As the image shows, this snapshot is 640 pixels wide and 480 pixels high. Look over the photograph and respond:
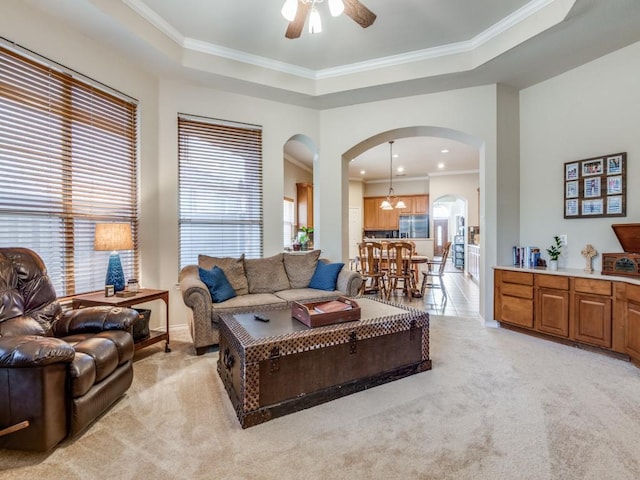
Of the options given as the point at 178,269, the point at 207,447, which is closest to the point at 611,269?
the point at 207,447

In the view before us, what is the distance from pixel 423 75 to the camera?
152 inches

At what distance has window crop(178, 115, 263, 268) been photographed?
4.14 m

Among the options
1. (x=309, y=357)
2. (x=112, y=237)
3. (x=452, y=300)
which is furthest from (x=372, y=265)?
(x=112, y=237)

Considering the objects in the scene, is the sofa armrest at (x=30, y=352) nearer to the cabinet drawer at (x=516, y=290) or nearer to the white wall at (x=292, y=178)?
the cabinet drawer at (x=516, y=290)

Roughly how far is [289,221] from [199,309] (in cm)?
443

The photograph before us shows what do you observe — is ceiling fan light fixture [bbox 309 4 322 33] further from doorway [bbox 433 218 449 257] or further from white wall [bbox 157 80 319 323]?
doorway [bbox 433 218 449 257]

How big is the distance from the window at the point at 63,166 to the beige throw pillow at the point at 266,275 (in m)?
1.29

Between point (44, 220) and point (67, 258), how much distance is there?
0.39m

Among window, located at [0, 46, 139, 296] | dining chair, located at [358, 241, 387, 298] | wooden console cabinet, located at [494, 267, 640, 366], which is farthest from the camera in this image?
dining chair, located at [358, 241, 387, 298]

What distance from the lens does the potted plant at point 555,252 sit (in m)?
3.75

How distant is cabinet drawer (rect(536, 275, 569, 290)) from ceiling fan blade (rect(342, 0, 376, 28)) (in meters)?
3.17

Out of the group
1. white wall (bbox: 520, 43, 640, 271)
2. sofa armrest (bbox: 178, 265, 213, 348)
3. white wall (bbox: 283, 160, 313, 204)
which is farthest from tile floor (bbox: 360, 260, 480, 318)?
sofa armrest (bbox: 178, 265, 213, 348)

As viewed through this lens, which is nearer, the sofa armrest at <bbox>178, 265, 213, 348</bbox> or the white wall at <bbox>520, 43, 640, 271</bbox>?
the sofa armrest at <bbox>178, 265, 213, 348</bbox>

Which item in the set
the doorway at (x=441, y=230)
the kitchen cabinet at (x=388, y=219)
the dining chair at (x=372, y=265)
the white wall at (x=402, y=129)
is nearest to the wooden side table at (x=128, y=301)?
the white wall at (x=402, y=129)
